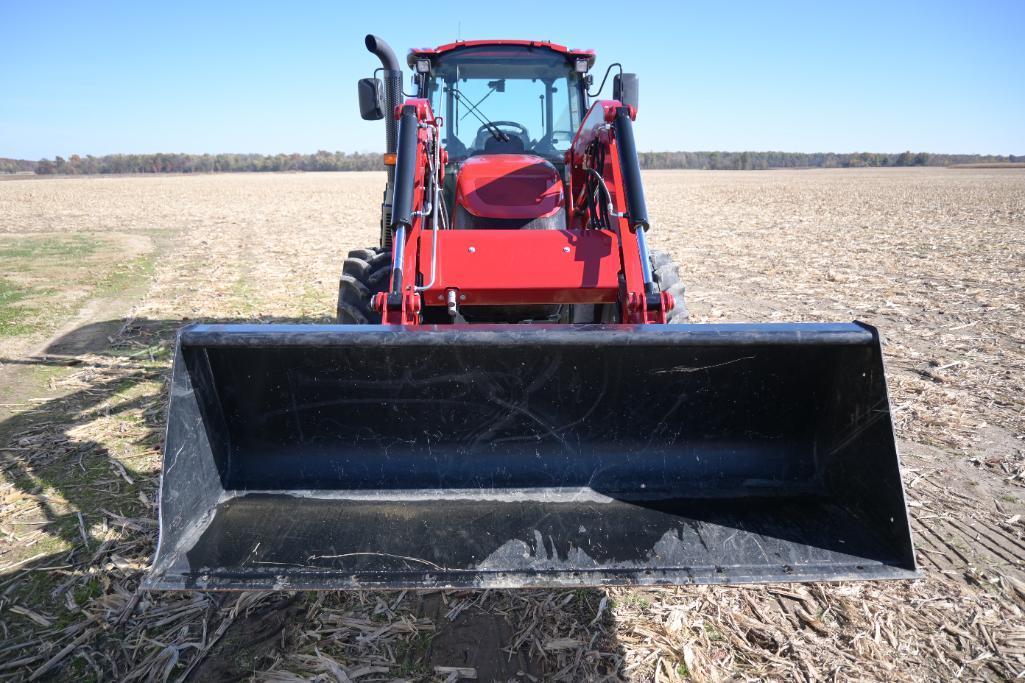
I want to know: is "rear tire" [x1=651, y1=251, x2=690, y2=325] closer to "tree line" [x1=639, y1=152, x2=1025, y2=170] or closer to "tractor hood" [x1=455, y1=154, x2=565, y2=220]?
"tractor hood" [x1=455, y1=154, x2=565, y2=220]

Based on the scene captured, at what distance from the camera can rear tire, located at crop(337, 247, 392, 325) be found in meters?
4.02

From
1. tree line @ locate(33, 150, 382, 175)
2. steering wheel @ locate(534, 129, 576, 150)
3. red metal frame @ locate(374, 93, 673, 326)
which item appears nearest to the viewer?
red metal frame @ locate(374, 93, 673, 326)

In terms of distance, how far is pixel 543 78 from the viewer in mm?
5191

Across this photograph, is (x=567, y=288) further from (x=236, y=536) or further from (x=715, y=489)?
(x=236, y=536)

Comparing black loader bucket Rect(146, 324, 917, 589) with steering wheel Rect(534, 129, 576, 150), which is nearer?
black loader bucket Rect(146, 324, 917, 589)

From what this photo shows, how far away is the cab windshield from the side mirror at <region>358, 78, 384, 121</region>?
0.77m

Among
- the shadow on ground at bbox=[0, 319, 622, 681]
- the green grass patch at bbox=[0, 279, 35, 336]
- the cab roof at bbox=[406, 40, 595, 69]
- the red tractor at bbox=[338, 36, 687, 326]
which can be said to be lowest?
the shadow on ground at bbox=[0, 319, 622, 681]

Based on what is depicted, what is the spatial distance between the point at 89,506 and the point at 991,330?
8159 mm

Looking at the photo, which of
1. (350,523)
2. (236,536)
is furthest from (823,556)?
(236,536)

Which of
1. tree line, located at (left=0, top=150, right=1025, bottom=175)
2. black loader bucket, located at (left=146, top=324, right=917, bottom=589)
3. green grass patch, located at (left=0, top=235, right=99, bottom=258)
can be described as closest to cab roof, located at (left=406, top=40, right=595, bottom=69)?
black loader bucket, located at (left=146, top=324, right=917, bottom=589)

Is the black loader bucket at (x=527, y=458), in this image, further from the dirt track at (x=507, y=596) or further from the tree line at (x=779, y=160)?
the tree line at (x=779, y=160)

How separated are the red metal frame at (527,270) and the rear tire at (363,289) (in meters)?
0.58

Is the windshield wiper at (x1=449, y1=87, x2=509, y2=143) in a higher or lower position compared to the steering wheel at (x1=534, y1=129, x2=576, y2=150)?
higher

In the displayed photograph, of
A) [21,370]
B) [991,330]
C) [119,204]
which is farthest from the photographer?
[119,204]
